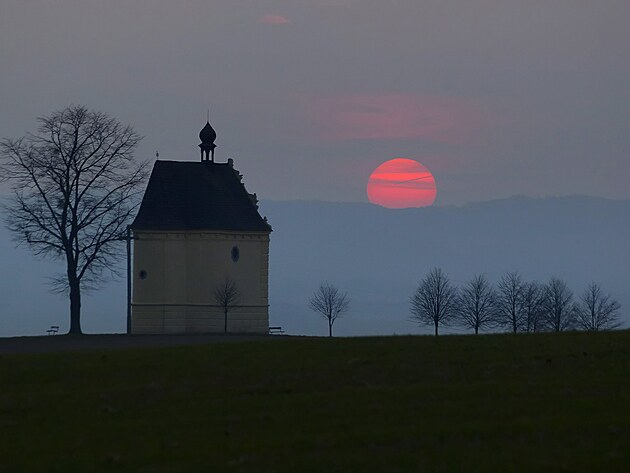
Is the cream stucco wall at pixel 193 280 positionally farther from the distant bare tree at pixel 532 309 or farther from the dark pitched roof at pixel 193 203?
the distant bare tree at pixel 532 309

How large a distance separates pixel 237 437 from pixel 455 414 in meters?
3.03

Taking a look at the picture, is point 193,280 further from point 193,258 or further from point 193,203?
point 193,203

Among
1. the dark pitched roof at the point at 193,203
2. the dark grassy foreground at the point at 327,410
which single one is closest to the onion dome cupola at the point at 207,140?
the dark pitched roof at the point at 193,203

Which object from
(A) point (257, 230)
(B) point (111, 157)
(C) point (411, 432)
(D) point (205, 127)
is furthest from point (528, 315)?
(C) point (411, 432)

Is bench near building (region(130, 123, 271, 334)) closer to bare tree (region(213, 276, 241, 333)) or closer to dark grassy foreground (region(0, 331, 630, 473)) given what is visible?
bare tree (region(213, 276, 241, 333))

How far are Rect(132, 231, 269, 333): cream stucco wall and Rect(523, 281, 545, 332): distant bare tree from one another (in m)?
16.8

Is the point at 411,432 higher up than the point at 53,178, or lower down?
lower down

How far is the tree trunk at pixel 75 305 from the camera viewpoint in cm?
5447

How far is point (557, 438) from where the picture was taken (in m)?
14.2

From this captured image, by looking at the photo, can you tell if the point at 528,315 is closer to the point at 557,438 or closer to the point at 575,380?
the point at 575,380

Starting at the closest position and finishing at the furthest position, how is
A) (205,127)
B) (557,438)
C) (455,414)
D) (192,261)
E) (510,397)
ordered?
(557,438)
(455,414)
(510,397)
(192,261)
(205,127)

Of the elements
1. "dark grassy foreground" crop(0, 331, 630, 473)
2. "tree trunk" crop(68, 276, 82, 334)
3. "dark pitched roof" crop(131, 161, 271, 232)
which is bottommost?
"dark grassy foreground" crop(0, 331, 630, 473)

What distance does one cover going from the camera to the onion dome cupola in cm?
6769


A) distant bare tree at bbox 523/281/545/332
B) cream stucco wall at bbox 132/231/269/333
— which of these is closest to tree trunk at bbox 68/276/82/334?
cream stucco wall at bbox 132/231/269/333
